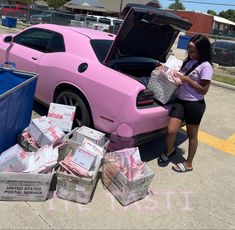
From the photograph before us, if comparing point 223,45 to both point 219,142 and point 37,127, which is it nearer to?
point 219,142

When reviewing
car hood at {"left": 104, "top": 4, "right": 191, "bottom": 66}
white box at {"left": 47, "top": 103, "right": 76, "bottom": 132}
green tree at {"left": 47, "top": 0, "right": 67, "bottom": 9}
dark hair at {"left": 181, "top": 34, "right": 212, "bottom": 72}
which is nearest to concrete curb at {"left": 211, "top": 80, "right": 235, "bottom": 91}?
car hood at {"left": 104, "top": 4, "right": 191, "bottom": 66}

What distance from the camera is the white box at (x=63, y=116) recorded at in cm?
464

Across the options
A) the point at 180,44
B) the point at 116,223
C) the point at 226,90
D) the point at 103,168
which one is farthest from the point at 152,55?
the point at 180,44

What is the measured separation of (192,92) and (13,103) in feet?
7.05

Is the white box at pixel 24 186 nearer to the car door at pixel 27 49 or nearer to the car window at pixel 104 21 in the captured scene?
the car door at pixel 27 49

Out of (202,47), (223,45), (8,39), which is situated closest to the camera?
(202,47)

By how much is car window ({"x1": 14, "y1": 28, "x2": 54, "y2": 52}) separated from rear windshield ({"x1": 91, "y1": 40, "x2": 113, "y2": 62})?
87 cm

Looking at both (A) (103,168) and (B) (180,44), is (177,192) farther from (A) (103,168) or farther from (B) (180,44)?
(B) (180,44)

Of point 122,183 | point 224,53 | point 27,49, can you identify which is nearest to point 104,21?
point 224,53

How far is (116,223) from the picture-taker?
339 centimetres

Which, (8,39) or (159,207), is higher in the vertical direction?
(8,39)

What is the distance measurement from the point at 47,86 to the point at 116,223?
8.54ft

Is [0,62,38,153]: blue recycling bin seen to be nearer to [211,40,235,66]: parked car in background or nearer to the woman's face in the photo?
the woman's face

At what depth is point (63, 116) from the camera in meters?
4.67
